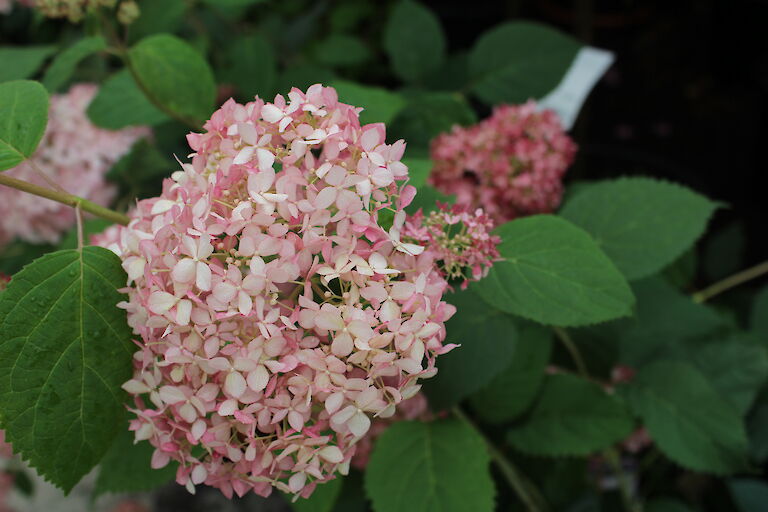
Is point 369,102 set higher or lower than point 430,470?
higher

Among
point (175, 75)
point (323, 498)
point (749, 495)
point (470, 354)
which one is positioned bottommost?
point (749, 495)

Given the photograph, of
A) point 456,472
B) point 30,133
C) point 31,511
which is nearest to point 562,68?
point 456,472

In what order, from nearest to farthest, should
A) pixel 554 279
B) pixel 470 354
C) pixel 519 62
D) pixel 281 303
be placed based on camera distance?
pixel 281 303
pixel 554 279
pixel 470 354
pixel 519 62

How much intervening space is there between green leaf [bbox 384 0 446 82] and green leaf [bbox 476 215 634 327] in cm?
60

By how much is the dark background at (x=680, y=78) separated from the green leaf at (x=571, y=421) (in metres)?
1.19

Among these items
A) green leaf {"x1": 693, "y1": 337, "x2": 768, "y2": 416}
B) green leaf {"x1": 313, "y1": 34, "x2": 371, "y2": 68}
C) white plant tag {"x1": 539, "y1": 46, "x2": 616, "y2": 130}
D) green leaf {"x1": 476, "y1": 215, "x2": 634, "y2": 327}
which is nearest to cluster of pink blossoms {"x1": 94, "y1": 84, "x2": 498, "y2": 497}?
green leaf {"x1": 476, "y1": 215, "x2": 634, "y2": 327}

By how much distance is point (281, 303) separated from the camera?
1.45 ft

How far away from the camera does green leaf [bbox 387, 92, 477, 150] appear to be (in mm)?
947

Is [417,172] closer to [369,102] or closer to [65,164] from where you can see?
[369,102]

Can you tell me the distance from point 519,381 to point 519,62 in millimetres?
520

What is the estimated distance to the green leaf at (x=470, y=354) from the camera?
671mm

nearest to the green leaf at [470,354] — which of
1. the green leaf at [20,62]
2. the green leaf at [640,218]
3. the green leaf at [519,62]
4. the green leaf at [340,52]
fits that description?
the green leaf at [640,218]

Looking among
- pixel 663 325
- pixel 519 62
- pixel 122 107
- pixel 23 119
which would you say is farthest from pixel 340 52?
pixel 23 119

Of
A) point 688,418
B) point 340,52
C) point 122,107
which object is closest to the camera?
point 688,418
